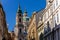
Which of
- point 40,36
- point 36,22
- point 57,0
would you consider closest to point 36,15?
point 36,22

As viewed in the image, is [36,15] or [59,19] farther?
[36,15]

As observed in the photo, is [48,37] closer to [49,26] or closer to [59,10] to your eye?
[49,26]

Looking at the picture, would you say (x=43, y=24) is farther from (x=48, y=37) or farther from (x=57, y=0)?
(x=57, y=0)

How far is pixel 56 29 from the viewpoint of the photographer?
2817 inches

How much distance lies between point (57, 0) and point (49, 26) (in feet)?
35.8

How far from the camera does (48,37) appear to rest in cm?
8194

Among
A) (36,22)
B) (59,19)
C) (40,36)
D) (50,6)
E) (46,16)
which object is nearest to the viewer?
(59,19)

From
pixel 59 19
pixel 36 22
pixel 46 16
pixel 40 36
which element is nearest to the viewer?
pixel 59 19

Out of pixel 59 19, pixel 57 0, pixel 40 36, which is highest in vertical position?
pixel 57 0

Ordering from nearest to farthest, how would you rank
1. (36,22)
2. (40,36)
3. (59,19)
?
(59,19)
(40,36)
(36,22)

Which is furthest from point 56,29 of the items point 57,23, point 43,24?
point 43,24

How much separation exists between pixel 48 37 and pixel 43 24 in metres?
9.48

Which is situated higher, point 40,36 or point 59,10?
point 59,10

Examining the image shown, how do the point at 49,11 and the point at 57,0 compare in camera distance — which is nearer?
the point at 57,0
